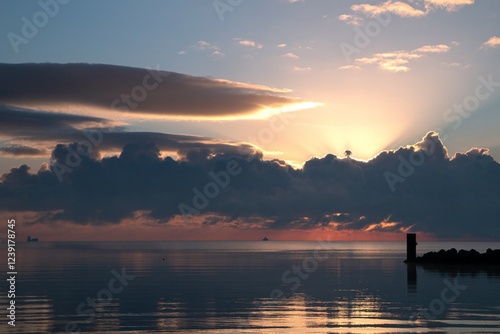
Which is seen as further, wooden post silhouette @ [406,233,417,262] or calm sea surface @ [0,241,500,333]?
wooden post silhouette @ [406,233,417,262]

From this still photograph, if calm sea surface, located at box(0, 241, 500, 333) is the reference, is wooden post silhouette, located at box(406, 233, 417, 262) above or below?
above

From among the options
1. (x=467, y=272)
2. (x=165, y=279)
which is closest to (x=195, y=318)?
(x=165, y=279)

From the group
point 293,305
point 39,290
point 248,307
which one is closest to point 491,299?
point 293,305

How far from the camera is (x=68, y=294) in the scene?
216ft

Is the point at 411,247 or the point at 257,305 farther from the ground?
the point at 411,247

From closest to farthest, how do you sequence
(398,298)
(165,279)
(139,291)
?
(398,298)
(139,291)
(165,279)

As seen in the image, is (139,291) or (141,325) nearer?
(141,325)

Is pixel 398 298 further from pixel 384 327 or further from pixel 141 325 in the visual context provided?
pixel 141 325

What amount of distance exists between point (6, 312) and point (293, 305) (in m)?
23.6

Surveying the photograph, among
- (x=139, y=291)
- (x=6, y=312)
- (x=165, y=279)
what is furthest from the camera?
(x=165, y=279)

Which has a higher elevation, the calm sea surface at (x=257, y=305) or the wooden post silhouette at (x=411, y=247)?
the wooden post silhouette at (x=411, y=247)

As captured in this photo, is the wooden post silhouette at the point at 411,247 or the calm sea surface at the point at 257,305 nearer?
the calm sea surface at the point at 257,305

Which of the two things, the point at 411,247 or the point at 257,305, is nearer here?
the point at 257,305

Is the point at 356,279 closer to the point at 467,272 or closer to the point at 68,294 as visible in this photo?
the point at 467,272
